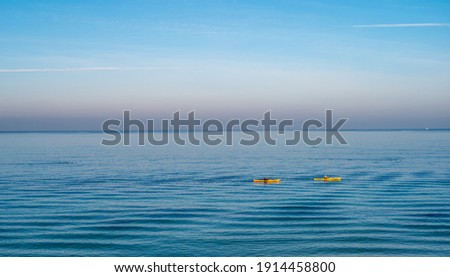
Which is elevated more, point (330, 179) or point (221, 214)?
point (330, 179)

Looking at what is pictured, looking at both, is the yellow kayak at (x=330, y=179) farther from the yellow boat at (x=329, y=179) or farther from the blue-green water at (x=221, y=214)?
the blue-green water at (x=221, y=214)

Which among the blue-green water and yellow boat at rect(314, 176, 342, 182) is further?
yellow boat at rect(314, 176, 342, 182)

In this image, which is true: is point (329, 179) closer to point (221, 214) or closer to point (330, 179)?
point (330, 179)

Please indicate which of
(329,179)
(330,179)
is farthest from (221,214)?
(330,179)

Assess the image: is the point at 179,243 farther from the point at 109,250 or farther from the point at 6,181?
the point at 6,181

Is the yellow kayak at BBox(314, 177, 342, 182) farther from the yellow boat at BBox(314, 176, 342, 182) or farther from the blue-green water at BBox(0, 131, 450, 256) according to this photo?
the blue-green water at BBox(0, 131, 450, 256)

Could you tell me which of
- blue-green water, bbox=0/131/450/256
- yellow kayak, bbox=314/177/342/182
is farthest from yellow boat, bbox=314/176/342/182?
blue-green water, bbox=0/131/450/256

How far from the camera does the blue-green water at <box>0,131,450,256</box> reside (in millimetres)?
35375

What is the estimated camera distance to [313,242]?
119 feet

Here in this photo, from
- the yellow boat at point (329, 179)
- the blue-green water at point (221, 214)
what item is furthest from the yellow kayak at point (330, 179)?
the blue-green water at point (221, 214)

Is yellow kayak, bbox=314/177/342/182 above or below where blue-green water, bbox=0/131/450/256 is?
above

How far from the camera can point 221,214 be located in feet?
151
